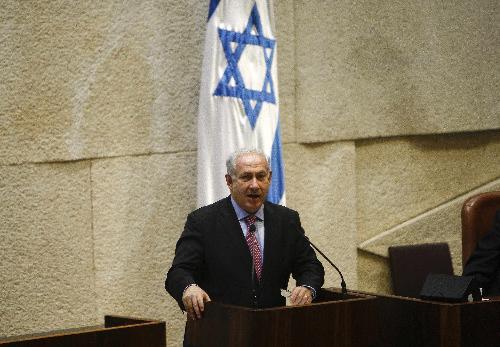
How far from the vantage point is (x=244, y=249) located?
3.63m

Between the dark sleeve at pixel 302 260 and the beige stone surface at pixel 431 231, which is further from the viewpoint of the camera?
the beige stone surface at pixel 431 231

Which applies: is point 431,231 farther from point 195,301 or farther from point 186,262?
point 195,301

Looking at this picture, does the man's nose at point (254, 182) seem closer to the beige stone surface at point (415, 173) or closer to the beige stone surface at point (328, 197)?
the beige stone surface at point (328, 197)

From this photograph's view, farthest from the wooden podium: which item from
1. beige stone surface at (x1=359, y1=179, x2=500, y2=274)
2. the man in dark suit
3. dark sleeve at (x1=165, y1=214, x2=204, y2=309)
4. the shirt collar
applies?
beige stone surface at (x1=359, y1=179, x2=500, y2=274)

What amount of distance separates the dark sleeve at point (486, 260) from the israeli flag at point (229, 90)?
1259 mm

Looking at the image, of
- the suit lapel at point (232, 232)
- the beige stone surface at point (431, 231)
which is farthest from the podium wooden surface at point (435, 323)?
the beige stone surface at point (431, 231)

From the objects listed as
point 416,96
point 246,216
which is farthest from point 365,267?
point 246,216

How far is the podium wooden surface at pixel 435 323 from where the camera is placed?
3432mm

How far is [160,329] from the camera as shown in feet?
9.84

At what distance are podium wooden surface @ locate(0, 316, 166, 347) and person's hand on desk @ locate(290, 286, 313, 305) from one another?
60 cm

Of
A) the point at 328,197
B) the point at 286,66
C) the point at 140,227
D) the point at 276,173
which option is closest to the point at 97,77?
the point at 140,227

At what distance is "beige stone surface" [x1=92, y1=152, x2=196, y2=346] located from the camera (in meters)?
4.79

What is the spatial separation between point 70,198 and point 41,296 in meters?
0.53

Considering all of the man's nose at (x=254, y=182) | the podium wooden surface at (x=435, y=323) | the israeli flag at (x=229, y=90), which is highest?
the israeli flag at (x=229, y=90)
